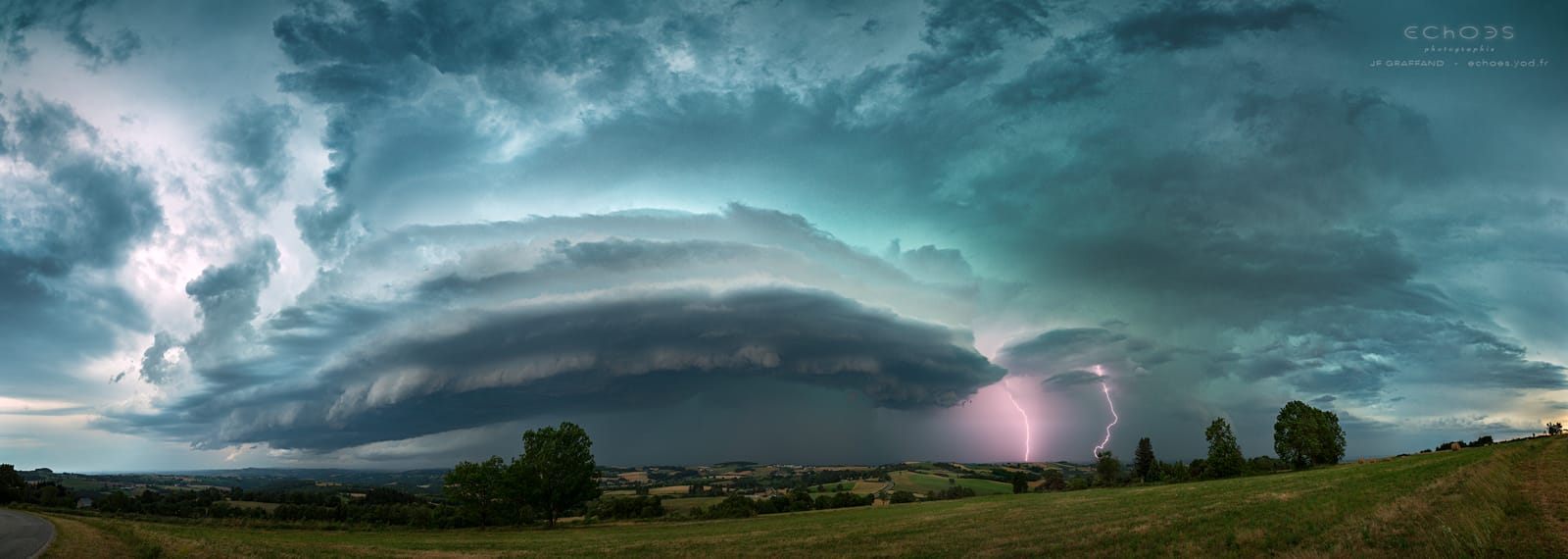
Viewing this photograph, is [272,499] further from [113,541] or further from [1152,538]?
[1152,538]

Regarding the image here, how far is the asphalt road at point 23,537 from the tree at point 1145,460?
15525 centimetres

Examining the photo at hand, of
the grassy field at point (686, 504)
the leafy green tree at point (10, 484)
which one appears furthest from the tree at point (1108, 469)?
the leafy green tree at point (10, 484)

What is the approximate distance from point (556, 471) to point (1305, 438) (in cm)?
12857

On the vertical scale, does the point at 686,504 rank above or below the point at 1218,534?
below

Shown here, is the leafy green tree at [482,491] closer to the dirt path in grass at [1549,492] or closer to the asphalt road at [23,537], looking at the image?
the asphalt road at [23,537]

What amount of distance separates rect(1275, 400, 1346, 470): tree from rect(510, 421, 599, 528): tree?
123771mm

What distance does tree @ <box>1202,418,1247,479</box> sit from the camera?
114562mm

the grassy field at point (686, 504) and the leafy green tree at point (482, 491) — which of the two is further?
the grassy field at point (686, 504)

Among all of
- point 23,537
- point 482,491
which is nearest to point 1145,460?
point 482,491

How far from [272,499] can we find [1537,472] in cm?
15998

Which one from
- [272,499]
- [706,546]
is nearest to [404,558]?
[706,546]

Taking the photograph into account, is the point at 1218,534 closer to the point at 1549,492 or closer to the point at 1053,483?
the point at 1549,492

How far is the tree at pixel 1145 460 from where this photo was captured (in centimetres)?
13112

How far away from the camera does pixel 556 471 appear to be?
77.1m
